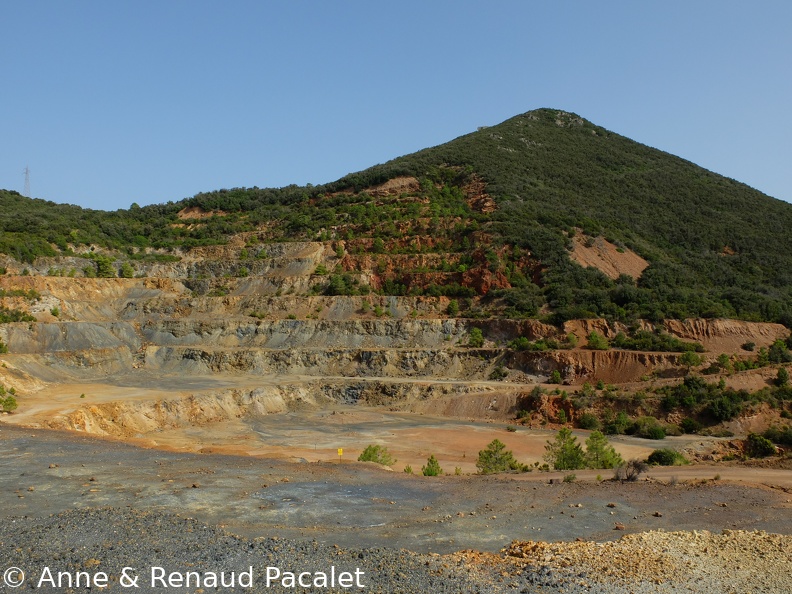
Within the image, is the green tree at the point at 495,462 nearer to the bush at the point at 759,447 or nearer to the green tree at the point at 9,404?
the bush at the point at 759,447

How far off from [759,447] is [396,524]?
2191cm

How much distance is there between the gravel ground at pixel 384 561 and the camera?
29.0 ft

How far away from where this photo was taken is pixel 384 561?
378 inches

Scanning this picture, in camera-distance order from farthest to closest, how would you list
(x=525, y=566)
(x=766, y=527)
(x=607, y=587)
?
Answer: (x=766, y=527)
(x=525, y=566)
(x=607, y=587)

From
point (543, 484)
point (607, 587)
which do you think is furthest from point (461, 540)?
point (543, 484)

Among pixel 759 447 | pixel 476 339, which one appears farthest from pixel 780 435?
pixel 476 339

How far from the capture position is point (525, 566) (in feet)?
32.0

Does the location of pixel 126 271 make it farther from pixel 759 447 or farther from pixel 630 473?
pixel 759 447

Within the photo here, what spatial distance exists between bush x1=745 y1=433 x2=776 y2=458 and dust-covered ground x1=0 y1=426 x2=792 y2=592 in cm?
958

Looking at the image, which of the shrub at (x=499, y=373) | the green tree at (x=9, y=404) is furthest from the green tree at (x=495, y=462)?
the shrub at (x=499, y=373)

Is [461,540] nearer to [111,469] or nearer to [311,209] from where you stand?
[111,469]

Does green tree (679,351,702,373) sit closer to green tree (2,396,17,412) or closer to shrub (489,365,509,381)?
shrub (489,365,509,381)

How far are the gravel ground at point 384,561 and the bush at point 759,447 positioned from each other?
17787 millimetres

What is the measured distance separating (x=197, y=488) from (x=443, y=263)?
4423 cm
